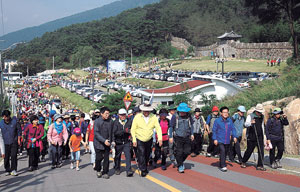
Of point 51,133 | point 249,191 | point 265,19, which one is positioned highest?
point 265,19

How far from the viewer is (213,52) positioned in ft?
305

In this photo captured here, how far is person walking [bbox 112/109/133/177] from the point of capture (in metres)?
9.09

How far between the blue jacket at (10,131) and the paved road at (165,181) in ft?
3.49

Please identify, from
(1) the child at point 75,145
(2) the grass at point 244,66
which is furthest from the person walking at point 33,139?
(2) the grass at point 244,66

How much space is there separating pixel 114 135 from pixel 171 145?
1971mm

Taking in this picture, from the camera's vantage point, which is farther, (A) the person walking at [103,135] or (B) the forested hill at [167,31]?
(B) the forested hill at [167,31]

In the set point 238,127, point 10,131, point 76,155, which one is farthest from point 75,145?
point 238,127

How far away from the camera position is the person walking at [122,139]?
9094mm

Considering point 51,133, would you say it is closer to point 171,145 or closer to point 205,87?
point 171,145

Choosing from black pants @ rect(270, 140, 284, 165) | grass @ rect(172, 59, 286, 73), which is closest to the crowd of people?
black pants @ rect(270, 140, 284, 165)

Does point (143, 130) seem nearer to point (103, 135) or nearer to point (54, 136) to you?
point (103, 135)

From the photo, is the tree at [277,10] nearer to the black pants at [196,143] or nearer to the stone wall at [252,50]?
the black pants at [196,143]

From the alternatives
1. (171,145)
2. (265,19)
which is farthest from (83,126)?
(265,19)

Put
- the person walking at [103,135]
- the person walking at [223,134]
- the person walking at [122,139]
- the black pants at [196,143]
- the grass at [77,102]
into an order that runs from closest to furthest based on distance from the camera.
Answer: the person walking at [103,135] < the person walking at [122,139] < the person walking at [223,134] < the black pants at [196,143] < the grass at [77,102]
